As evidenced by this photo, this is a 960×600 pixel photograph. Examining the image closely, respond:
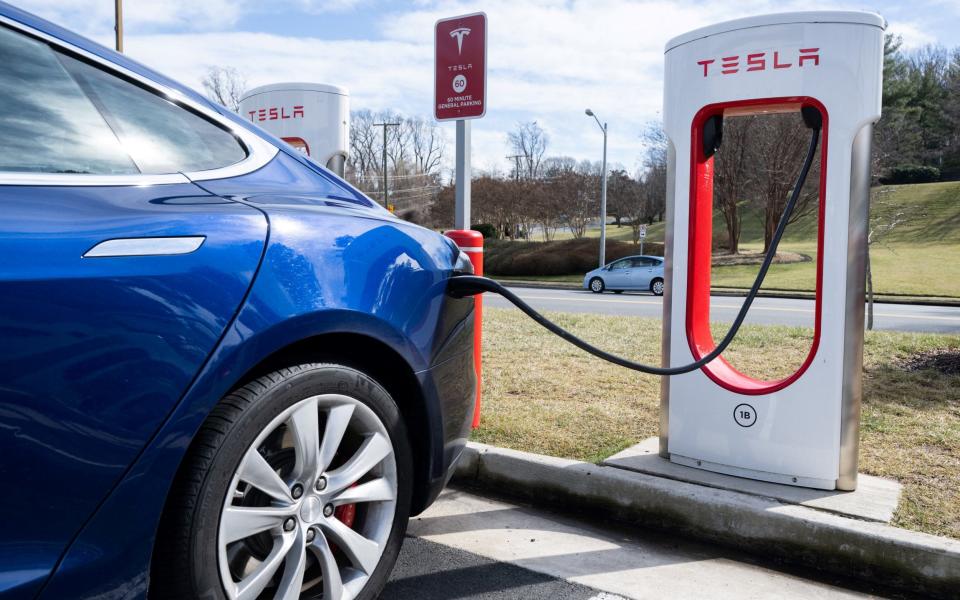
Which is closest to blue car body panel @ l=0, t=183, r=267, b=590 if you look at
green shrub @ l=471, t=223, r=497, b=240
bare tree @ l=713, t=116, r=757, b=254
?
bare tree @ l=713, t=116, r=757, b=254

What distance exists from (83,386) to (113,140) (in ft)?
2.22

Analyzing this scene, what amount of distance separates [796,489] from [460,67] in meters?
2.94

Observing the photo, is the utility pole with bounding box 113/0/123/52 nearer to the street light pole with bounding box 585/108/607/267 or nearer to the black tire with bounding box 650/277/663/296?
the black tire with bounding box 650/277/663/296

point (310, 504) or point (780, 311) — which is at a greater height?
point (310, 504)

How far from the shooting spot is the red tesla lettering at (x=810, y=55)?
3.28 m

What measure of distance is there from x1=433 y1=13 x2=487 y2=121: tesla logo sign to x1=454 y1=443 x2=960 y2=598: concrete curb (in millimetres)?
2023

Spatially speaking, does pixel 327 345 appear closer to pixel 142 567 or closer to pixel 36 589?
pixel 142 567

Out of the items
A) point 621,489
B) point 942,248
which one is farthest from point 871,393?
Result: point 942,248

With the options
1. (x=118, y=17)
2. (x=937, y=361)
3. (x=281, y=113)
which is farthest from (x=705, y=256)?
(x=118, y=17)

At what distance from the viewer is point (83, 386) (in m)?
1.55

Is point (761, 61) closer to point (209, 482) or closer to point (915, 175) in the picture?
point (209, 482)

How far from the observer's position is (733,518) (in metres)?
3.12

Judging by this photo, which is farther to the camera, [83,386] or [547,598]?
[547,598]

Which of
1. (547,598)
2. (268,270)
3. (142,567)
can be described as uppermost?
(268,270)
